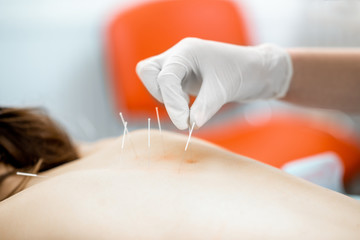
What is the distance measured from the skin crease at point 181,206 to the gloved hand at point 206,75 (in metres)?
0.14

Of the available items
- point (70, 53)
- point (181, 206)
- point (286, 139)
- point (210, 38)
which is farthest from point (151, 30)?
point (181, 206)

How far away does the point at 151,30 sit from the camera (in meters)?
1.93

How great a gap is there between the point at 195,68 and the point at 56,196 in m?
0.44

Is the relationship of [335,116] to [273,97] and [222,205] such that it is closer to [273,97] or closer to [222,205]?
[273,97]

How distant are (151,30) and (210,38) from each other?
0.35 metres

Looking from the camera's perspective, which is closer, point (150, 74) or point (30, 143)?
point (150, 74)

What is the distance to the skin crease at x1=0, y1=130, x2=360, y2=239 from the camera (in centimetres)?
57

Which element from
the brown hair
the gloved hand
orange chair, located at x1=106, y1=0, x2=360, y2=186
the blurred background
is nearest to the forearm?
the gloved hand

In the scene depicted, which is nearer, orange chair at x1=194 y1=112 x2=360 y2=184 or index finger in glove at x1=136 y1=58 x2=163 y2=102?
index finger in glove at x1=136 y1=58 x2=163 y2=102

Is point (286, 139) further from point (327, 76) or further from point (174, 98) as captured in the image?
point (174, 98)

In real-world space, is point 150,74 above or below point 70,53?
above

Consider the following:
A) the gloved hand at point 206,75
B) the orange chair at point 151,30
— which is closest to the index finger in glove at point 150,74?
the gloved hand at point 206,75

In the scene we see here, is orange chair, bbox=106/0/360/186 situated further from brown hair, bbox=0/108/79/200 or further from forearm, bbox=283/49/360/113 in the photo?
brown hair, bbox=0/108/79/200

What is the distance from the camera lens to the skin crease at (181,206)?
0.57 m
